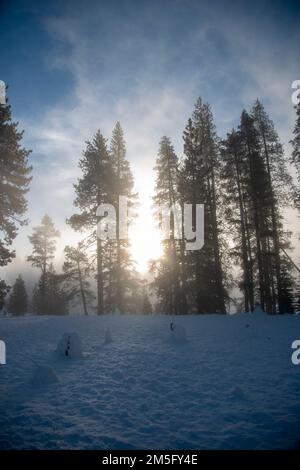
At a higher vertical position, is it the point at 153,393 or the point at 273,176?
the point at 273,176

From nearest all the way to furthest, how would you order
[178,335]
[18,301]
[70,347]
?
[70,347], [178,335], [18,301]

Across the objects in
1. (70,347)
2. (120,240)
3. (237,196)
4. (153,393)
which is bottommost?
(153,393)

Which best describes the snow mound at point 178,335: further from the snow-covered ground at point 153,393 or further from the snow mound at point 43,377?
the snow mound at point 43,377

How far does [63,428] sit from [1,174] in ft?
57.5

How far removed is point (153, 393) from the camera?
6203mm

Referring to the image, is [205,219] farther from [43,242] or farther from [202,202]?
[43,242]

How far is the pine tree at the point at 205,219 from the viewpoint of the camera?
65.2 feet

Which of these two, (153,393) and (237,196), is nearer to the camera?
(153,393)

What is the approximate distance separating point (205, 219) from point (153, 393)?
15.8 meters

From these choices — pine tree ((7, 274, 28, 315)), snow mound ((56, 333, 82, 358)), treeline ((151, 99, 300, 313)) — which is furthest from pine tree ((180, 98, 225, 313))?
pine tree ((7, 274, 28, 315))

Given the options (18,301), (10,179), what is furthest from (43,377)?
(18,301)

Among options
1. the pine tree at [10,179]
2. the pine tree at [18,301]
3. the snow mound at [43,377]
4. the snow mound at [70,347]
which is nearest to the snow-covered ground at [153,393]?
the snow mound at [43,377]

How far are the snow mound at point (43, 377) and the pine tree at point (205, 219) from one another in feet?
45.4

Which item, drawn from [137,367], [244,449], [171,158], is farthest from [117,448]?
[171,158]
